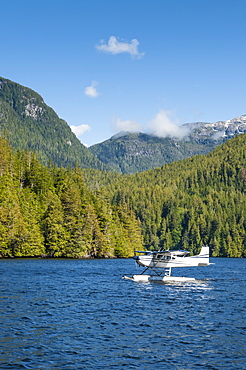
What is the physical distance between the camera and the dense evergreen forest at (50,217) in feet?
326

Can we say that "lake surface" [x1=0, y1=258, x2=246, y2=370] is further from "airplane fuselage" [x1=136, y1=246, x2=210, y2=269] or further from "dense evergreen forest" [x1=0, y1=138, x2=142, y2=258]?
"dense evergreen forest" [x1=0, y1=138, x2=142, y2=258]

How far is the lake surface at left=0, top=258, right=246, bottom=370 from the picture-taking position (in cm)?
2062

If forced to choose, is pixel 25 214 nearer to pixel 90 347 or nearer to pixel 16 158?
pixel 16 158

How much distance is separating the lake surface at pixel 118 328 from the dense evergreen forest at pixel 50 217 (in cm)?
5267

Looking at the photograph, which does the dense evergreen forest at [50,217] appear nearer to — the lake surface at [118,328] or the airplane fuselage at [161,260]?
the airplane fuselage at [161,260]

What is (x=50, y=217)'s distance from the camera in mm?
110000

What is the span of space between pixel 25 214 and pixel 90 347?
88.1 meters

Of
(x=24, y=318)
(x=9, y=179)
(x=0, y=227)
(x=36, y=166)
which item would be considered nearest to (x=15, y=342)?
(x=24, y=318)

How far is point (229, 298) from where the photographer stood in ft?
144

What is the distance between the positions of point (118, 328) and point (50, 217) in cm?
8467

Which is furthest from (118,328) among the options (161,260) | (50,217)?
(50,217)

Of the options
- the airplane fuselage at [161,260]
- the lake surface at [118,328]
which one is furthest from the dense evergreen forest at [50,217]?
the lake surface at [118,328]

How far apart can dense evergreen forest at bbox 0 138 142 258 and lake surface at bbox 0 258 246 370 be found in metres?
52.7

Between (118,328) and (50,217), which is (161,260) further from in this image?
(50,217)
